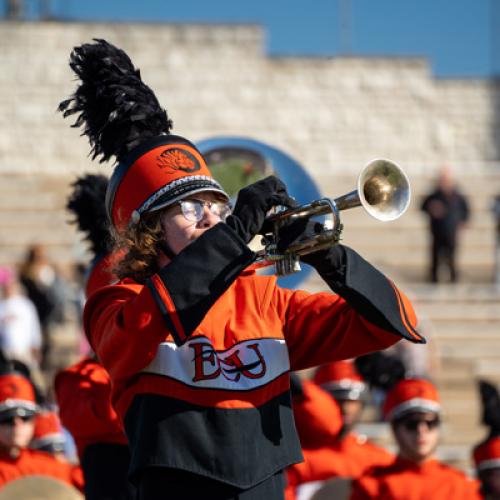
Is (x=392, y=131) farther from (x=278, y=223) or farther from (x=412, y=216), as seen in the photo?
(x=278, y=223)

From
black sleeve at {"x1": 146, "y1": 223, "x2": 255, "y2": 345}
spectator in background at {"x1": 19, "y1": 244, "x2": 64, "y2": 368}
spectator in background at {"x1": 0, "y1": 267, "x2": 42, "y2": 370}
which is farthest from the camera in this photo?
spectator in background at {"x1": 19, "y1": 244, "x2": 64, "y2": 368}

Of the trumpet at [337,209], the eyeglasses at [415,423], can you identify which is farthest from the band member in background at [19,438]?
the trumpet at [337,209]

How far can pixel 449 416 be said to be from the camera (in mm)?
11555

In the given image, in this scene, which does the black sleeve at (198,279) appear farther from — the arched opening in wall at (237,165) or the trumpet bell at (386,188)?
the arched opening in wall at (237,165)

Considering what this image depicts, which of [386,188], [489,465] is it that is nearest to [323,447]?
[489,465]

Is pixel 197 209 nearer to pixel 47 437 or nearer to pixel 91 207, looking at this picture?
pixel 91 207

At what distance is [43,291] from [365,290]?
9003 millimetres

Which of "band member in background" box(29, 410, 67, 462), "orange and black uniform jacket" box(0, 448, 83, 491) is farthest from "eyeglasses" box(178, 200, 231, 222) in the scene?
"band member in background" box(29, 410, 67, 462)

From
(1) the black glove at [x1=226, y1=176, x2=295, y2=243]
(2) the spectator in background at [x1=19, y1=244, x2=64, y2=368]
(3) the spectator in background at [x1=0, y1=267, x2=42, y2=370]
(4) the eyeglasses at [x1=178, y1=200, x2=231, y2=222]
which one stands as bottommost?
(1) the black glove at [x1=226, y1=176, x2=295, y2=243]

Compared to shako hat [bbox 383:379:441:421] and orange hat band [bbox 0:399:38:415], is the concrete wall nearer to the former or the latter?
shako hat [bbox 383:379:441:421]

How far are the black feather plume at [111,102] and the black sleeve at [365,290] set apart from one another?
0.70 metres

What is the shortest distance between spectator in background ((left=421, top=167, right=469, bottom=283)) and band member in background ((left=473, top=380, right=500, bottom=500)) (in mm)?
7730

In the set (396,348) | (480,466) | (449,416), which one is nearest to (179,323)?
(480,466)

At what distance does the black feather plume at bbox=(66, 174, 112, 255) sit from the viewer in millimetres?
5160
